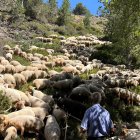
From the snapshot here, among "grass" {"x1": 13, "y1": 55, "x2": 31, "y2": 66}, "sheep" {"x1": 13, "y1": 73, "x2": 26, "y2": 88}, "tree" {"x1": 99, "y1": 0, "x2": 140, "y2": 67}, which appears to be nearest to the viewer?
"sheep" {"x1": 13, "y1": 73, "x2": 26, "y2": 88}

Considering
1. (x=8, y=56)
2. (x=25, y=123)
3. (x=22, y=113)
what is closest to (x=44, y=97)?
(x=22, y=113)

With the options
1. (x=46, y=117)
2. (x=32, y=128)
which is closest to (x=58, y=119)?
(x=46, y=117)

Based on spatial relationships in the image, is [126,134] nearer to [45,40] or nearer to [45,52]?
[45,52]

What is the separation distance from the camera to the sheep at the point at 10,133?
48.1 ft

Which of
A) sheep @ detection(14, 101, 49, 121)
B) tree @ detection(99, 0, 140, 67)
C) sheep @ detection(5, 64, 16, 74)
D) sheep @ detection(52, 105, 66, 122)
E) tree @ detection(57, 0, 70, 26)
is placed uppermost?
tree @ detection(57, 0, 70, 26)

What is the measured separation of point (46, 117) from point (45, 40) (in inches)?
1273

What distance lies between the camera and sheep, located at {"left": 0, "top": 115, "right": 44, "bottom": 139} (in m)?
15.4

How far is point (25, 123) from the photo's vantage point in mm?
15703

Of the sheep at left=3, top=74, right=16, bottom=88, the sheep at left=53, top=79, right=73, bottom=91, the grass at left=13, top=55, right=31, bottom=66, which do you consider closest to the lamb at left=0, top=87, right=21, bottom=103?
the sheep at left=3, top=74, right=16, bottom=88

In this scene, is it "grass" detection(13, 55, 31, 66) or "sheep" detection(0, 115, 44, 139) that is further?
"grass" detection(13, 55, 31, 66)

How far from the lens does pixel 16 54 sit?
109ft

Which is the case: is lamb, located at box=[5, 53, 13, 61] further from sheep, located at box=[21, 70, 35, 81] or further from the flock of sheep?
sheep, located at box=[21, 70, 35, 81]

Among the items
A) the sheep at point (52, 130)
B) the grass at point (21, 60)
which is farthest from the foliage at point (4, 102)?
the grass at point (21, 60)

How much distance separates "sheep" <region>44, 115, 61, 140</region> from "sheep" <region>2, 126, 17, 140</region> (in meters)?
1.33
